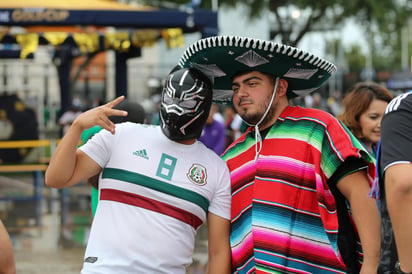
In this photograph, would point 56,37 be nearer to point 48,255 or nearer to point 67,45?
point 67,45

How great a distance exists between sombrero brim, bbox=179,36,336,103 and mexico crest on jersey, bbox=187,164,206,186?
1.86 ft

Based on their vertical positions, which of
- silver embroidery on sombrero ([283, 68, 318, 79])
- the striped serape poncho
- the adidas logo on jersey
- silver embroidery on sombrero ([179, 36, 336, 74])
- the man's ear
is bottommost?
the striped serape poncho

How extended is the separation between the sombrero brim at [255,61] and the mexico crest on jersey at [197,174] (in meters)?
0.57

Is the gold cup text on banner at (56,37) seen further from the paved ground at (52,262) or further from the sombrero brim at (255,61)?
the sombrero brim at (255,61)

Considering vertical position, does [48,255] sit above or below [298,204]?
below

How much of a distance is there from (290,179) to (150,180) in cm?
63

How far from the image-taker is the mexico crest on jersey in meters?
3.09

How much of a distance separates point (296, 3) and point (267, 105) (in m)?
19.5

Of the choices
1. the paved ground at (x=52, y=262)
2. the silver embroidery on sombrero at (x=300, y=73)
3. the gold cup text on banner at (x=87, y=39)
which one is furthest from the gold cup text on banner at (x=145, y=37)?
the silver embroidery on sombrero at (x=300, y=73)

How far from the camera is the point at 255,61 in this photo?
10.8 ft

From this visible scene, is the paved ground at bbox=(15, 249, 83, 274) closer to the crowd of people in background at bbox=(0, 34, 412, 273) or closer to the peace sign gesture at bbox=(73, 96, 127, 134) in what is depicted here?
the crowd of people in background at bbox=(0, 34, 412, 273)

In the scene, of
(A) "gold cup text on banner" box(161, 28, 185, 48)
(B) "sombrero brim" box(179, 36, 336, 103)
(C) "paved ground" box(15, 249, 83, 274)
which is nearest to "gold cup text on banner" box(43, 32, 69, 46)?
(A) "gold cup text on banner" box(161, 28, 185, 48)

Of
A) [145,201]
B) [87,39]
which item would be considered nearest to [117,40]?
[87,39]

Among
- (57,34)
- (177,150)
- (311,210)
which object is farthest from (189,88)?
(57,34)
